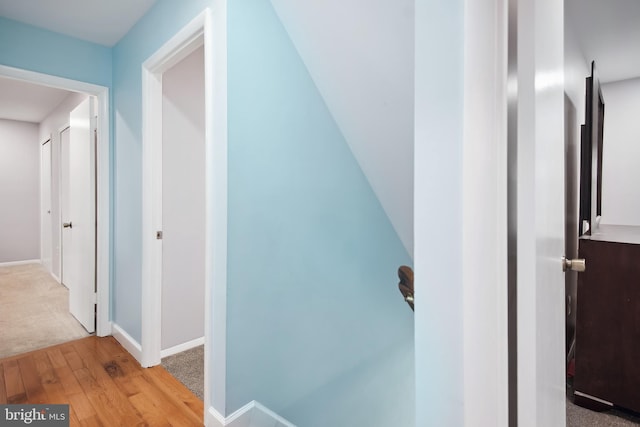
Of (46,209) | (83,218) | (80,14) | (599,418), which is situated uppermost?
(80,14)

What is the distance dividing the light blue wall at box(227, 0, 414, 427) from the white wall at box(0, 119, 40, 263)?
19.1 ft

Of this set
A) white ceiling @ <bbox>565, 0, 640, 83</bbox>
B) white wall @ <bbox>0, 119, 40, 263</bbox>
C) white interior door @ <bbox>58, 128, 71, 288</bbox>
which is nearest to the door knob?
white ceiling @ <bbox>565, 0, 640, 83</bbox>

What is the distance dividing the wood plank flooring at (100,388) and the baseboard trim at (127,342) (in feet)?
0.12

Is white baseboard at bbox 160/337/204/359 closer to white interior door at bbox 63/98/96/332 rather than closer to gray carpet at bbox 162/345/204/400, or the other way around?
gray carpet at bbox 162/345/204/400

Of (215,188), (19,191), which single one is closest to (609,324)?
(215,188)

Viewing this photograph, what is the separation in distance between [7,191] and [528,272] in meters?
7.05

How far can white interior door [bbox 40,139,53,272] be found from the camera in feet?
16.0

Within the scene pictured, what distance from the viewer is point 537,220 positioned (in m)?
0.66

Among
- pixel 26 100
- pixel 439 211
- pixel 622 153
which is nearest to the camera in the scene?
pixel 439 211

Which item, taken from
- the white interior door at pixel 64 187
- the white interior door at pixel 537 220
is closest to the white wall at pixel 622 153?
the white interior door at pixel 537 220

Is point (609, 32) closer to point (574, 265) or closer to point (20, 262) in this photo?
point (574, 265)

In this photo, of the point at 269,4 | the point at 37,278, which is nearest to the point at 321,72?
the point at 269,4

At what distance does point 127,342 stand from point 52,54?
7.24ft

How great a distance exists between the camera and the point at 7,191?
5129mm
